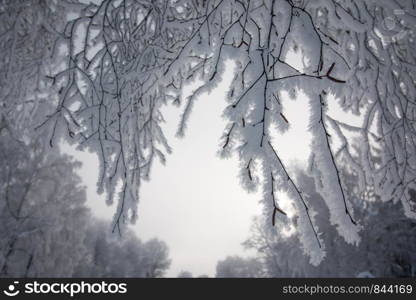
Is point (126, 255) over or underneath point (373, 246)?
over

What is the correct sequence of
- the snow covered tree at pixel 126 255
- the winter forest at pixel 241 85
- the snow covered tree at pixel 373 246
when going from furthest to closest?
1. the snow covered tree at pixel 126 255
2. the snow covered tree at pixel 373 246
3. the winter forest at pixel 241 85

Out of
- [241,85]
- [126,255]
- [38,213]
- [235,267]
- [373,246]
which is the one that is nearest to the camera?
[241,85]

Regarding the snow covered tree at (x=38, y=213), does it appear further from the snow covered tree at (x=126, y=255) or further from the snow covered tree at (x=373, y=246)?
the snow covered tree at (x=126, y=255)

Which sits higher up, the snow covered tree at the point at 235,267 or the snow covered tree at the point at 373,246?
the snow covered tree at the point at 235,267

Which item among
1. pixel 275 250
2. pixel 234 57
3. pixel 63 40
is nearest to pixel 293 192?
pixel 234 57

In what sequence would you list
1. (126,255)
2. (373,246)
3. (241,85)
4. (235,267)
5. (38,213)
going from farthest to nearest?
1. (235,267)
2. (126,255)
3. (373,246)
4. (38,213)
5. (241,85)

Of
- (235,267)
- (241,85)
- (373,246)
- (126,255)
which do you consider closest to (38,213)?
(241,85)

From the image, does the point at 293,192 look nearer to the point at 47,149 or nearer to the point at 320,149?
the point at 320,149

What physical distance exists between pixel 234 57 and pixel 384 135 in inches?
59.0

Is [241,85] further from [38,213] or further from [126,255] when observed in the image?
[126,255]

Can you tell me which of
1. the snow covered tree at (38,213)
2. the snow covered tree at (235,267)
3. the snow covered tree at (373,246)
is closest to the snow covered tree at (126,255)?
the snow covered tree at (235,267)

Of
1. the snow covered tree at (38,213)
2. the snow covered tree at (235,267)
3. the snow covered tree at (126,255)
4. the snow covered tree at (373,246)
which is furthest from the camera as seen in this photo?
the snow covered tree at (235,267)

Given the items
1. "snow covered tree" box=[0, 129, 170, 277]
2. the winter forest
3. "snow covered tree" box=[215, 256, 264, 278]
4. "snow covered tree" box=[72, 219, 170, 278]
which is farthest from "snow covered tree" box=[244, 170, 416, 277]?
"snow covered tree" box=[215, 256, 264, 278]

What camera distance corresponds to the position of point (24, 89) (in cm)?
272
